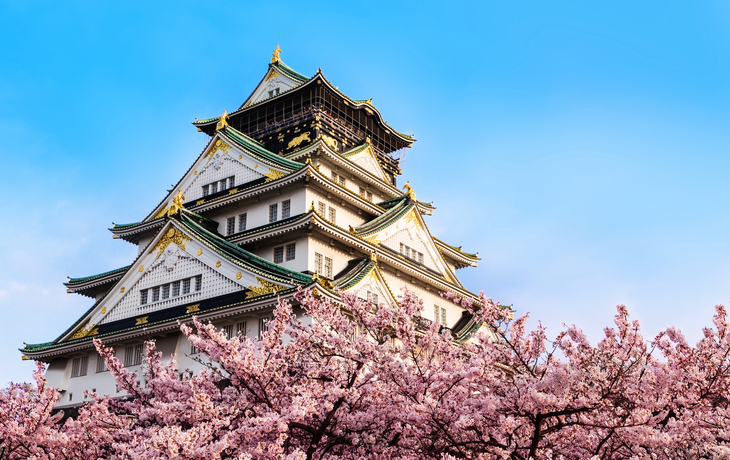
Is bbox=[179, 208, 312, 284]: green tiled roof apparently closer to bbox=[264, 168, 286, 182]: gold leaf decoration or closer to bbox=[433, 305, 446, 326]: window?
bbox=[264, 168, 286, 182]: gold leaf decoration

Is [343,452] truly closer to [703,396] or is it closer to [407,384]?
[407,384]

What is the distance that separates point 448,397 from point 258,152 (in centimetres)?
2769

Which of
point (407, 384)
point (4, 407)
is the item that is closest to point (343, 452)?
point (407, 384)

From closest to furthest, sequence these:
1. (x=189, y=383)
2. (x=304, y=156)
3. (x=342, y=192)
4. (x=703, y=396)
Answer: (x=703, y=396) → (x=189, y=383) → (x=342, y=192) → (x=304, y=156)

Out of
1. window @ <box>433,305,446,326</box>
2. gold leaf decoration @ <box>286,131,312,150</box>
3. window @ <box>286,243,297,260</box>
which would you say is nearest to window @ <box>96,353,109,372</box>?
window @ <box>286,243,297,260</box>

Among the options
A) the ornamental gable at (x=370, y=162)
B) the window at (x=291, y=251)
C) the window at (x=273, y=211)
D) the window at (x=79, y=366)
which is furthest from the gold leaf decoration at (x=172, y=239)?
the ornamental gable at (x=370, y=162)

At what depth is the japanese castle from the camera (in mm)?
32781

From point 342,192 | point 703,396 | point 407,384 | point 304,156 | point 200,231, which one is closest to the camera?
point 703,396

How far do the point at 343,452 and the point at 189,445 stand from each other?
4716 mm

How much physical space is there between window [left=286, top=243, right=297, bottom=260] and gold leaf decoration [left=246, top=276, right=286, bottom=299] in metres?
4.75

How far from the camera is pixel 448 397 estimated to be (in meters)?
16.0

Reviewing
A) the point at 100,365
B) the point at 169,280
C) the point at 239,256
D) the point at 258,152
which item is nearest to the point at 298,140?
the point at 258,152

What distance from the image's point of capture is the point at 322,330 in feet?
53.6

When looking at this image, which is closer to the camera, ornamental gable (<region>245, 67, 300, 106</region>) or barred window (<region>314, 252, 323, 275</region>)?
barred window (<region>314, 252, 323, 275</region>)
